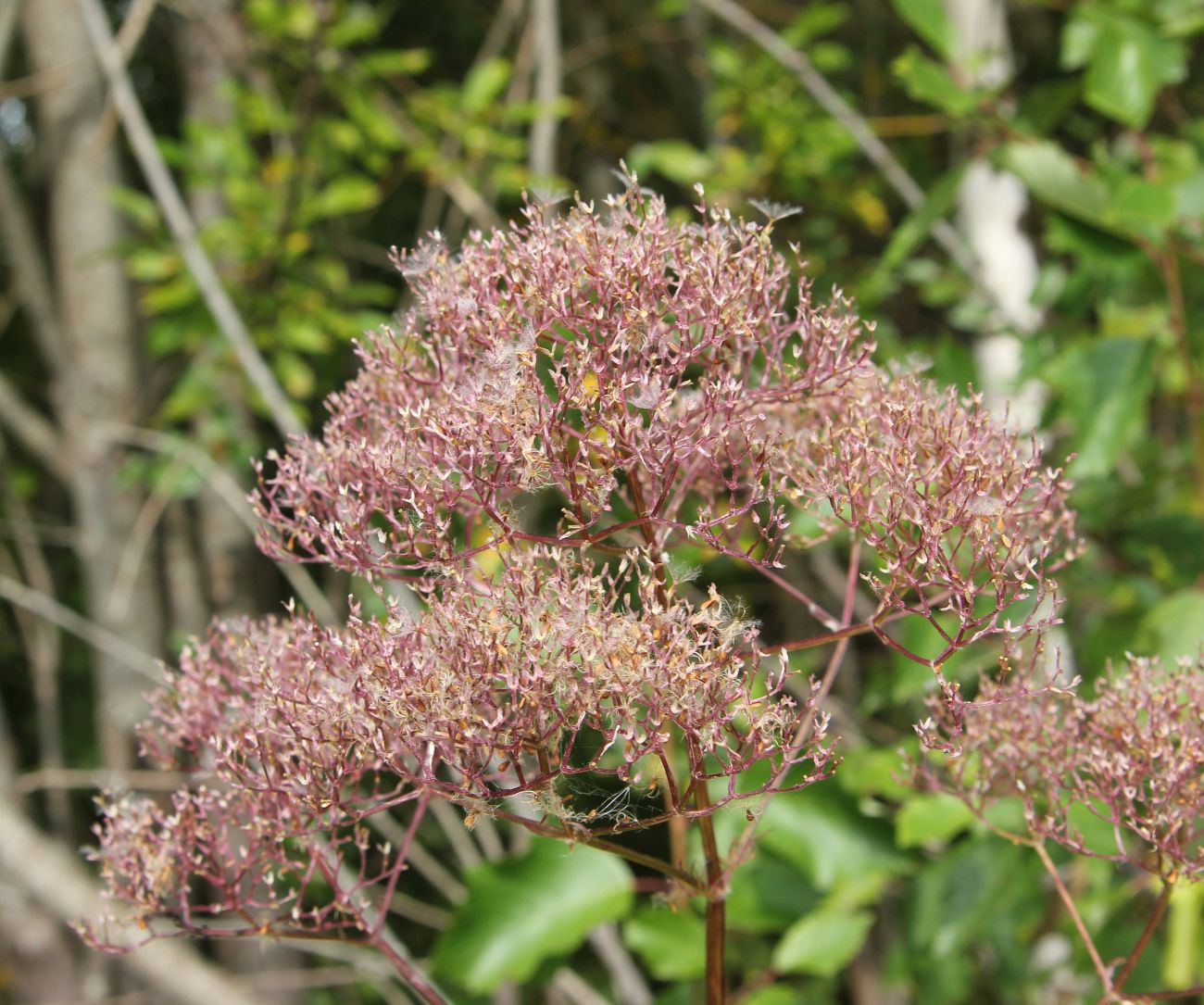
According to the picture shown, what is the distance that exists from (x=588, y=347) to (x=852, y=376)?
0.24m

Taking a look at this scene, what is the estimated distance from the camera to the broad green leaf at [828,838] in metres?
1.87

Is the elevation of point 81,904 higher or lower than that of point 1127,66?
lower

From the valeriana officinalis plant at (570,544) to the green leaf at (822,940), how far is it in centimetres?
107

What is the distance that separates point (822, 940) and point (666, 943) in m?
0.27

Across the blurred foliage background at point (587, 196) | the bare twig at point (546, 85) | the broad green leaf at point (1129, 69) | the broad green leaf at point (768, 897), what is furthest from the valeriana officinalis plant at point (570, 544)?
the bare twig at point (546, 85)

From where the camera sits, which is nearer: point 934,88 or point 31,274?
point 934,88

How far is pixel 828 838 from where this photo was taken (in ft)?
6.23

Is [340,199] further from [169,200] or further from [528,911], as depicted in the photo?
[528,911]

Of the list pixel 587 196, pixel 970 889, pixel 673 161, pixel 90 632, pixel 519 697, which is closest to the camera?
pixel 519 697

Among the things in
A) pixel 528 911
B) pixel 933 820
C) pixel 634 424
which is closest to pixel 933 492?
pixel 634 424

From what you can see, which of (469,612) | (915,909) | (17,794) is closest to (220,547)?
(17,794)

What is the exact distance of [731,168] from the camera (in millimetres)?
3287

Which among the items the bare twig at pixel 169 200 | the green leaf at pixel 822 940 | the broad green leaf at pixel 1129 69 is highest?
the bare twig at pixel 169 200

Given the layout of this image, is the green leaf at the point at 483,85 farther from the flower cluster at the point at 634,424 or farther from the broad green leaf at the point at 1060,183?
the flower cluster at the point at 634,424
